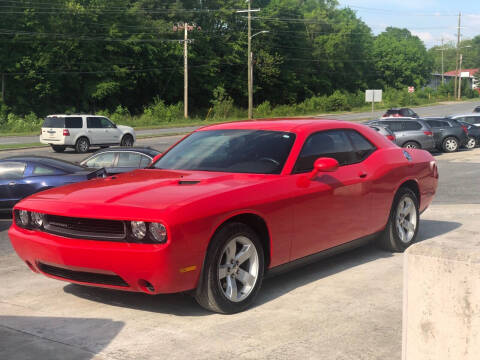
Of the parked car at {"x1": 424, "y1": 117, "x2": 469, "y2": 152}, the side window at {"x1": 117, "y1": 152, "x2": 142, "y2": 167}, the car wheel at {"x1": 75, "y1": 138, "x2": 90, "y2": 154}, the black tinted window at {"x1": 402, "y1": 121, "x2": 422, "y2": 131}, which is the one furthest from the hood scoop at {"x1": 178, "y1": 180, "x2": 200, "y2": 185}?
the car wheel at {"x1": 75, "y1": 138, "x2": 90, "y2": 154}

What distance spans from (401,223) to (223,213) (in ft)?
10.5

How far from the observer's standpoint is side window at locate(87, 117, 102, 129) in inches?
1259

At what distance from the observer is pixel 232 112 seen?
67750mm

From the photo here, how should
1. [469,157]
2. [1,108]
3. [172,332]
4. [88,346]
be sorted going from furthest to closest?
[1,108] → [469,157] → [172,332] → [88,346]

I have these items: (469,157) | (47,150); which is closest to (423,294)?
(469,157)

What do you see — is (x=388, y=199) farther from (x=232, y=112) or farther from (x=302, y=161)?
(x=232, y=112)

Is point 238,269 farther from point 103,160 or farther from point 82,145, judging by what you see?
point 82,145

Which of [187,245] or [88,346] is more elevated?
[187,245]

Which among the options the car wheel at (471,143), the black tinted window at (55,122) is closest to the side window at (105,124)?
the black tinted window at (55,122)

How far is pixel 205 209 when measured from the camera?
5070mm

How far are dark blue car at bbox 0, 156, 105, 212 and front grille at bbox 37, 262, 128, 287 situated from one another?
6.10 m

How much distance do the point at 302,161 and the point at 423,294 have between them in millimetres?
3022

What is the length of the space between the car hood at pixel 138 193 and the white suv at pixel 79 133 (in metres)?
25.6

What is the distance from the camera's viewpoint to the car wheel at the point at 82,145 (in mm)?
31266
